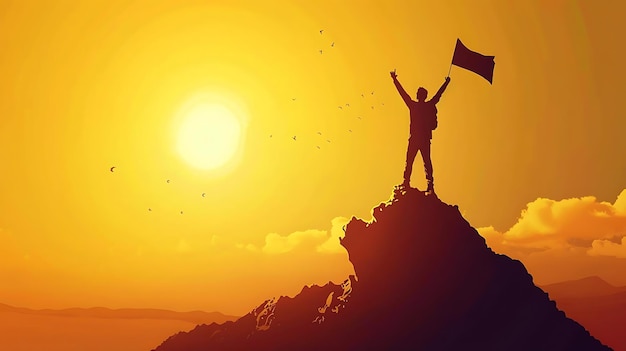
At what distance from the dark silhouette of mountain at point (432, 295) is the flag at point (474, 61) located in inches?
234

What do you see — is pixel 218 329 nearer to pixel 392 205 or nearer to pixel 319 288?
pixel 319 288

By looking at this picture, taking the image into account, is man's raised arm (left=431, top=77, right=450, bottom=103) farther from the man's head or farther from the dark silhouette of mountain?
the dark silhouette of mountain

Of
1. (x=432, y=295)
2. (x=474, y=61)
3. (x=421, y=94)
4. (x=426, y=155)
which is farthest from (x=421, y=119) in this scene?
(x=432, y=295)

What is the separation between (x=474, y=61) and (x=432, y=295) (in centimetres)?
1050

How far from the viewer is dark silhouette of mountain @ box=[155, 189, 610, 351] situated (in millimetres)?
32250

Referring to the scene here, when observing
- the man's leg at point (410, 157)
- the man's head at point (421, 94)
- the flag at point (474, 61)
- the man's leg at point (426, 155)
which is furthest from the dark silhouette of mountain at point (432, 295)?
the flag at point (474, 61)

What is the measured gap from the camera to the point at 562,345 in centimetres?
3275

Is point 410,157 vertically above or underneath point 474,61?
underneath

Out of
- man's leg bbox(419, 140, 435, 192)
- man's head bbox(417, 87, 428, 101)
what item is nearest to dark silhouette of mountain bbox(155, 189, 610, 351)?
man's leg bbox(419, 140, 435, 192)

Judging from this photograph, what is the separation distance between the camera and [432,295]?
107ft

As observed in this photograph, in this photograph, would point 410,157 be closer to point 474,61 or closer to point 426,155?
point 426,155

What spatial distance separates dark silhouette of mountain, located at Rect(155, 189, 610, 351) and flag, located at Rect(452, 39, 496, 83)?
19.5ft

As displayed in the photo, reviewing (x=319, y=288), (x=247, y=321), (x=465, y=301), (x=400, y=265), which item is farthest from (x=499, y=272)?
(x=247, y=321)

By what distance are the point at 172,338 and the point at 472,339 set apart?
20.0 meters
